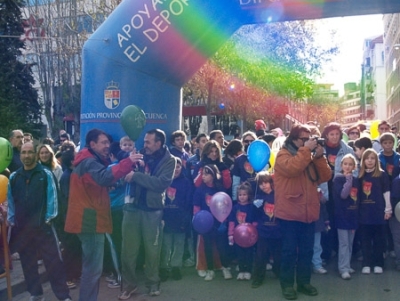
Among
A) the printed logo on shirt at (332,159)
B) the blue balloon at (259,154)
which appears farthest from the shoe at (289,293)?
the printed logo on shirt at (332,159)

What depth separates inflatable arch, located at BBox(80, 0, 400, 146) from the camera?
283 inches

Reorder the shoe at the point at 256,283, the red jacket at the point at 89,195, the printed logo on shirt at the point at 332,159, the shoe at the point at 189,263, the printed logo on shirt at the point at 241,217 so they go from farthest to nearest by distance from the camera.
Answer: the shoe at the point at 189,263 < the printed logo on shirt at the point at 332,159 < the printed logo on shirt at the point at 241,217 < the shoe at the point at 256,283 < the red jacket at the point at 89,195

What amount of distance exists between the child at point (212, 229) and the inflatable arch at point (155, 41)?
3.89 feet

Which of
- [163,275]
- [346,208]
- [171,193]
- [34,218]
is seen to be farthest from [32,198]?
[346,208]

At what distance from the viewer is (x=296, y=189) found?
583cm

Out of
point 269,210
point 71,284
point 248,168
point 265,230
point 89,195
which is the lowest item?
point 71,284

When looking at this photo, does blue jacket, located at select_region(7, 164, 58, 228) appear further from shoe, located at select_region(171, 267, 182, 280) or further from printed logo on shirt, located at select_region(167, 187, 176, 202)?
shoe, located at select_region(171, 267, 182, 280)

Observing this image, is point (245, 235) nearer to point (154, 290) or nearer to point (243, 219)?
point (243, 219)

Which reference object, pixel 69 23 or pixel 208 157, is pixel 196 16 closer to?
pixel 208 157

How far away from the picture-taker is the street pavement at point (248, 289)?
6.04 metres

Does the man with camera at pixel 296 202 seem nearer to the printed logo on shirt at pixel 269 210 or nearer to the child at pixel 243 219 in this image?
the printed logo on shirt at pixel 269 210

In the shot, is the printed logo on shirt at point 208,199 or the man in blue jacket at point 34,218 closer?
the man in blue jacket at point 34,218

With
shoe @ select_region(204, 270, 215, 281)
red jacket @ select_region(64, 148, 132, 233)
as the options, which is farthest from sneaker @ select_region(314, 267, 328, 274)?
red jacket @ select_region(64, 148, 132, 233)

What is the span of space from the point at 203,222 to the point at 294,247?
1269 millimetres
